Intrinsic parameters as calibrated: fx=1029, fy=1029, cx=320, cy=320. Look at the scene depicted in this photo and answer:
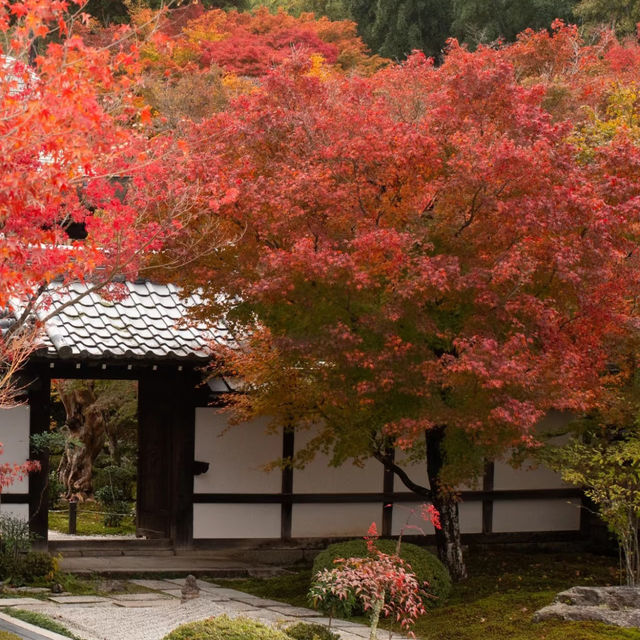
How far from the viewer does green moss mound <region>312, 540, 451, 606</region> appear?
478 inches

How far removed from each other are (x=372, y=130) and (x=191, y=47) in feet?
68.8

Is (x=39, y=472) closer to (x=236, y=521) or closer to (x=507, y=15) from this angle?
(x=236, y=521)

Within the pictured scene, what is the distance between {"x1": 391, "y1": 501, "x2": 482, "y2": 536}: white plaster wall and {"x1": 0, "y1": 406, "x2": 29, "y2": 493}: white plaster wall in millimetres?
5708

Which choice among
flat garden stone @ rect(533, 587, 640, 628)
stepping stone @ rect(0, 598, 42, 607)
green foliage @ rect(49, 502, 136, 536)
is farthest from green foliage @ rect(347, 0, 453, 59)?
stepping stone @ rect(0, 598, 42, 607)

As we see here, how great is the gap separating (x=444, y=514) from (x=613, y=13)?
2250 cm

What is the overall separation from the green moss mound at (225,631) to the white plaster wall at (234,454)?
24.1 feet

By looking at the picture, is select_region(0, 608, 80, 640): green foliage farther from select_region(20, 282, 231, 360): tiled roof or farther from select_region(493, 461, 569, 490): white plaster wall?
select_region(493, 461, 569, 490): white plaster wall

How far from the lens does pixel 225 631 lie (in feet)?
24.5

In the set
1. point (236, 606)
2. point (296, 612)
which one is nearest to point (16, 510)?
point (236, 606)

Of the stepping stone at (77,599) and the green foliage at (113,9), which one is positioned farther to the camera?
the green foliage at (113,9)

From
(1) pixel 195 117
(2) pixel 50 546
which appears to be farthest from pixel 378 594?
(1) pixel 195 117

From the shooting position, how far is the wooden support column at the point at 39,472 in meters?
13.7

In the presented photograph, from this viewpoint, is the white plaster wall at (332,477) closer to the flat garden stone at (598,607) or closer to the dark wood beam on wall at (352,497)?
the dark wood beam on wall at (352,497)

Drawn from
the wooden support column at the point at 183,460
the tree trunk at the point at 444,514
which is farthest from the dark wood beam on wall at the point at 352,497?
the tree trunk at the point at 444,514
